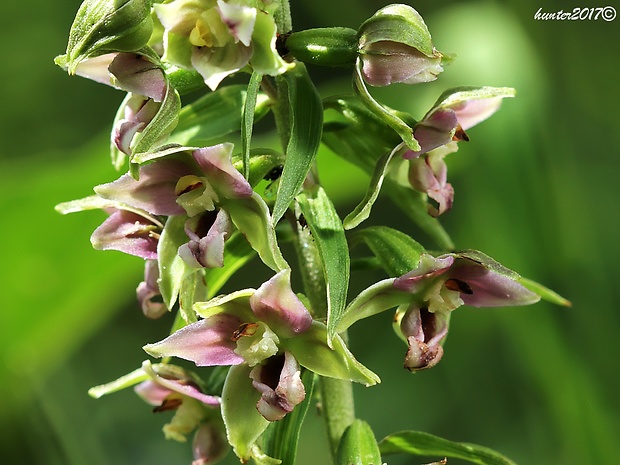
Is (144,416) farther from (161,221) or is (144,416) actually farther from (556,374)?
(161,221)

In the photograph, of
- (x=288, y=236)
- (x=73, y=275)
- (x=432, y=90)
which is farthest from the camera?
(x=432, y=90)

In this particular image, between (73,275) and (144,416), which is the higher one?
(73,275)

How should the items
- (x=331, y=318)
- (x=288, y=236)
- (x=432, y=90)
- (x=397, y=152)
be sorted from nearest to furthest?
(x=331, y=318)
(x=397, y=152)
(x=288, y=236)
(x=432, y=90)

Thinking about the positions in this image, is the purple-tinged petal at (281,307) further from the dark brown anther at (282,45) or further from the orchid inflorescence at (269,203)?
the dark brown anther at (282,45)

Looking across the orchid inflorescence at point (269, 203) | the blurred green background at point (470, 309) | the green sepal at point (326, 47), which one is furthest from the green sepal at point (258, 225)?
the blurred green background at point (470, 309)

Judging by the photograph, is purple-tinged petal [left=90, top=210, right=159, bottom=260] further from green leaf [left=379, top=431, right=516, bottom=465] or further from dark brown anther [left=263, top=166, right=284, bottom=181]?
green leaf [left=379, top=431, right=516, bottom=465]

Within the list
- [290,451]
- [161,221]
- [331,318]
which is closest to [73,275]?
[161,221]

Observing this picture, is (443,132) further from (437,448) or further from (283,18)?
(437,448)
